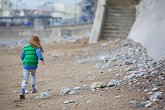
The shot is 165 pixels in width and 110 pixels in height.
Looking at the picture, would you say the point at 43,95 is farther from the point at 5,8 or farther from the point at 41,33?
the point at 5,8

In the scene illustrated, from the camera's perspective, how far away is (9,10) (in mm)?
80250

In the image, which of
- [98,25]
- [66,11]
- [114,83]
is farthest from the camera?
[66,11]

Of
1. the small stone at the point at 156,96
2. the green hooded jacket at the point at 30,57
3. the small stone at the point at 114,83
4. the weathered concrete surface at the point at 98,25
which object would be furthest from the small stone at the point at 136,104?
the weathered concrete surface at the point at 98,25

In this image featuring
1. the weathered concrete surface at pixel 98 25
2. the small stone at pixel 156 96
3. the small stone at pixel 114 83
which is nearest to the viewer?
the small stone at pixel 156 96

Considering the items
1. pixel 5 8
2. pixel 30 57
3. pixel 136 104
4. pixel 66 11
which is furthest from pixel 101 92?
pixel 66 11

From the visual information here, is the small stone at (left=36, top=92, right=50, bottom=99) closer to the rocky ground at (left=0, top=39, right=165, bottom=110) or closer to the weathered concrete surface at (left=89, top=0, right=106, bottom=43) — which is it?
the rocky ground at (left=0, top=39, right=165, bottom=110)

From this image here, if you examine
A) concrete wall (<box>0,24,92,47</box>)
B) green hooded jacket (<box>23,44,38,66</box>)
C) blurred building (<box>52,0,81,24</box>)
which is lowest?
concrete wall (<box>0,24,92,47</box>)

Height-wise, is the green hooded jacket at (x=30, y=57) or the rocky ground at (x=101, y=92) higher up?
the green hooded jacket at (x=30, y=57)

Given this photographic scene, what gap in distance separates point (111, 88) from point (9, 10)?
7270 cm

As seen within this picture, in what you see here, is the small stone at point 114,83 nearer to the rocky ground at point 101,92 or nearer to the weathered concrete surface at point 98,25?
the rocky ground at point 101,92

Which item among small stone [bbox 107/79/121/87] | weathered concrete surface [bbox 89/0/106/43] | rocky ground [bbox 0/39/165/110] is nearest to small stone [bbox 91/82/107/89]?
rocky ground [bbox 0/39/165/110]

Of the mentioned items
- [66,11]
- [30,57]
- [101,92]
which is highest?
[30,57]

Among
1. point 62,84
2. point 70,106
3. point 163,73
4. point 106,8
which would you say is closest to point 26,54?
point 62,84

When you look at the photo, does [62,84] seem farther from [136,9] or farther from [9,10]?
[9,10]
